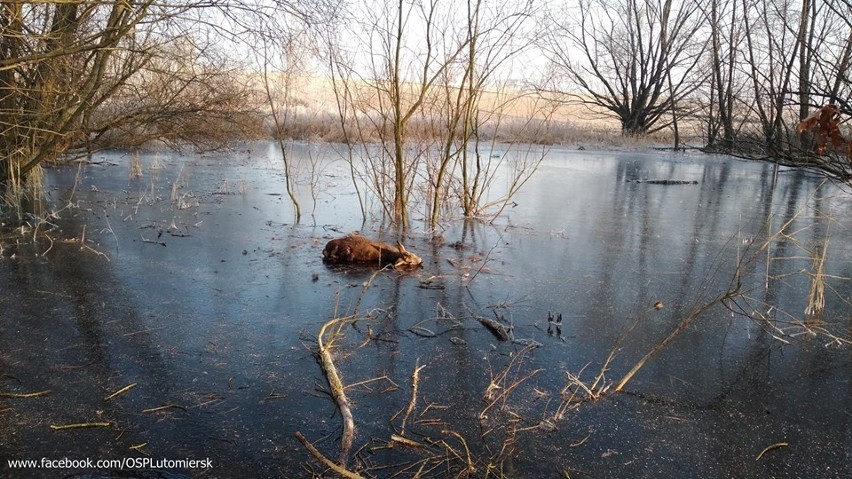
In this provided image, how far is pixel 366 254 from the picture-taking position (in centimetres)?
573

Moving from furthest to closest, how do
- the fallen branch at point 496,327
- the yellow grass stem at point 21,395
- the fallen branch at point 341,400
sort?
the fallen branch at point 496,327 < the yellow grass stem at point 21,395 < the fallen branch at point 341,400

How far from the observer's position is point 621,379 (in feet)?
11.0

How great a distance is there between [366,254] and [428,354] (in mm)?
2240

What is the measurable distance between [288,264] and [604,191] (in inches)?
299

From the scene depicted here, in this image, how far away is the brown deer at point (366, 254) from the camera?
564cm

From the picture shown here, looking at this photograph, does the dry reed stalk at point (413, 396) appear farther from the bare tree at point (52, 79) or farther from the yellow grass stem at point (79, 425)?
the bare tree at point (52, 79)

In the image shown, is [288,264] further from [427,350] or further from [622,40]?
[622,40]

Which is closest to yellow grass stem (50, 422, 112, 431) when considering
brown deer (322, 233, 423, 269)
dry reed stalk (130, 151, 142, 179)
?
brown deer (322, 233, 423, 269)

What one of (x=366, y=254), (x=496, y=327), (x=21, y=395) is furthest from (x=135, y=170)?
(x=496, y=327)

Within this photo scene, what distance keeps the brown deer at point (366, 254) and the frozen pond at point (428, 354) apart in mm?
143

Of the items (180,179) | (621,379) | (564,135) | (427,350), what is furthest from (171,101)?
(564,135)

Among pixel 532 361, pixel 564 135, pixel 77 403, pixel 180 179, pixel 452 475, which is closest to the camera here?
pixel 452 475

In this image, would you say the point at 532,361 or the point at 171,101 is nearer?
the point at 532,361

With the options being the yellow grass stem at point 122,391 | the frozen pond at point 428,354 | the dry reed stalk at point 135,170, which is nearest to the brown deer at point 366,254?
the frozen pond at point 428,354
